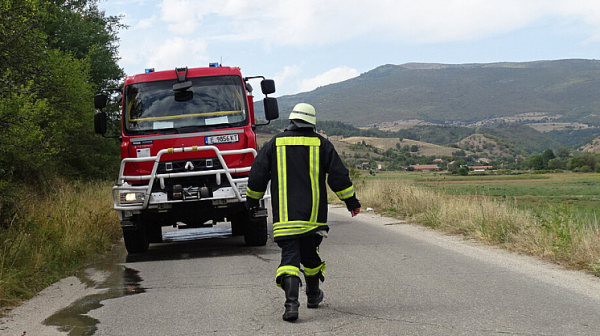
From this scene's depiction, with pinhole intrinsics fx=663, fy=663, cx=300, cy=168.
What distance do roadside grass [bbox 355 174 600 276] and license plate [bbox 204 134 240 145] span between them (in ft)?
14.6

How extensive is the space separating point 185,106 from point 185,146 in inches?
30.6

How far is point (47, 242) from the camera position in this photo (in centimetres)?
962

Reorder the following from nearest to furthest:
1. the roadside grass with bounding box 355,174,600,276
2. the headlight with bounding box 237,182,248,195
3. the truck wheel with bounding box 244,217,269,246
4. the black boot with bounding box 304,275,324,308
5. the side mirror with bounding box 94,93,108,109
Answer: the black boot with bounding box 304,275,324,308
the roadside grass with bounding box 355,174,600,276
the headlight with bounding box 237,182,248,195
the side mirror with bounding box 94,93,108,109
the truck wheel with bounding box 244,217,269,246

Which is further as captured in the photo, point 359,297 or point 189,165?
point 189,165

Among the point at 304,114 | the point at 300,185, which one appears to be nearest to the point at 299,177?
the point at 300,185

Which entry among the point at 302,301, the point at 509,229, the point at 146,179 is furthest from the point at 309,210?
the point at 509,229

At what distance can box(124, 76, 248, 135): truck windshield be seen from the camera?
1021 centimetres

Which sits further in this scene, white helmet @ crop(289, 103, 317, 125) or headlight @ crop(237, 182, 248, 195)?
headlight @ crop(237, 182, 248, 195)

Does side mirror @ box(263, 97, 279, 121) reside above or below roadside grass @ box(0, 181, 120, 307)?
above

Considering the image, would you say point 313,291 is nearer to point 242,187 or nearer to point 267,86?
point 242,187

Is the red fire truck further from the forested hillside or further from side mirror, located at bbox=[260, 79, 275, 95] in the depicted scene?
the forested hillside

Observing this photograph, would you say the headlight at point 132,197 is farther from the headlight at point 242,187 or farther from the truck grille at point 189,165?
the headlight at point 242,187

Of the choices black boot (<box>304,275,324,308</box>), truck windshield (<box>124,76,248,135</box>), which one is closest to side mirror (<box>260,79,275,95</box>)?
truck windshield (<box>124,76,248,135</box>)

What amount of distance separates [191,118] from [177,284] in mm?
3312
